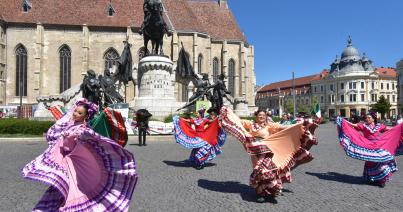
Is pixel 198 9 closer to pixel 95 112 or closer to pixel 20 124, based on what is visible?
pixel 20 124

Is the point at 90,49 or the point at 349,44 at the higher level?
the point at 349,44

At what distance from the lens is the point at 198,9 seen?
56156 millimetres

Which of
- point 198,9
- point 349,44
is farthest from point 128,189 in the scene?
point 349,44

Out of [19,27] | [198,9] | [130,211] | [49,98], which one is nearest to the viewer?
[130,211]

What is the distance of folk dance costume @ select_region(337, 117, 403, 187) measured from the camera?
23.9 feet

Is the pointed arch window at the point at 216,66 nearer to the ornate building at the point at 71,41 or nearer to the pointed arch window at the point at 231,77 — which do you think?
the ornate building at the point at 71,41

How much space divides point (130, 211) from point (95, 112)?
1.60 meters

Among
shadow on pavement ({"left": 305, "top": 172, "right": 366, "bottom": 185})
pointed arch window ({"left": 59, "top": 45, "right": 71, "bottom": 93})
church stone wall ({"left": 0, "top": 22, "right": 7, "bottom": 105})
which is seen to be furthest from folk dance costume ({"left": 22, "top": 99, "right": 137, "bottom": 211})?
pointed arch window ({"left": 59, "top": 45, "right": 71, "bottom": 93})

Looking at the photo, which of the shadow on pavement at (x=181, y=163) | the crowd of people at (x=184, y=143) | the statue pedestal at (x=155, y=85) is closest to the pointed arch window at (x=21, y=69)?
the statue pedestal at (x=155, y=85)

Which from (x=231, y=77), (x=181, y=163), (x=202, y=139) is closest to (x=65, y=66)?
(x=231, y=77)

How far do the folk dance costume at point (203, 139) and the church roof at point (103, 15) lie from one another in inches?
1520

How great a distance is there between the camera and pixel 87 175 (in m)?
3.86

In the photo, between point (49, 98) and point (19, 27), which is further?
point (19, 27)

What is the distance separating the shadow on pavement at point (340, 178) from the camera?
306 inches
